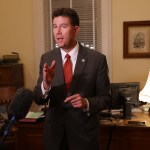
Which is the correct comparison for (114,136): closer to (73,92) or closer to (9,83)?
(73,92)

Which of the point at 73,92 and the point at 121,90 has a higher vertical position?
the point at 73,92

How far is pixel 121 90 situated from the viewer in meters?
3.18

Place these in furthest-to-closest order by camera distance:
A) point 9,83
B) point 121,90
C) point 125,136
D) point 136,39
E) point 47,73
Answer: point 136,39 < point 9,83 < point 121,90 < point 125,136 < point 47,73

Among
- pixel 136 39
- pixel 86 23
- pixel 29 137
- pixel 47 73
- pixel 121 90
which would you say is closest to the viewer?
pixel 47 73

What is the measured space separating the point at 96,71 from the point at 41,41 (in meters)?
2.45

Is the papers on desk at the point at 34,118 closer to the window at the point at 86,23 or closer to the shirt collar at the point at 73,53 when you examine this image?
the shirt collar at the point at 73,53

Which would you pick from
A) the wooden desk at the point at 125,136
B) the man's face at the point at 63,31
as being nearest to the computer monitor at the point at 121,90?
the wooden desk at the point at 125,136

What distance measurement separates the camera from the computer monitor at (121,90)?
10.4 feet

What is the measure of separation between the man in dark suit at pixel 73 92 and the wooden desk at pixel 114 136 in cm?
86

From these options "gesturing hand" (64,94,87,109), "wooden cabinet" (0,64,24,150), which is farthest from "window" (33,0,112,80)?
"gesturing hand" (64,94,87,109)

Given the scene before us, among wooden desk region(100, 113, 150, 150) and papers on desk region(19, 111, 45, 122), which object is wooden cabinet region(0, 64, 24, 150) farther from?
wooden desk region(100, 113, 150, 150)

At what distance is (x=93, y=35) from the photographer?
13.4 ft

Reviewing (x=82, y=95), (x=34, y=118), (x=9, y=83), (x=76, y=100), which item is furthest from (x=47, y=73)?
(x=9, y=83)

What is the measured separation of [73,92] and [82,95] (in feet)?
0.21
